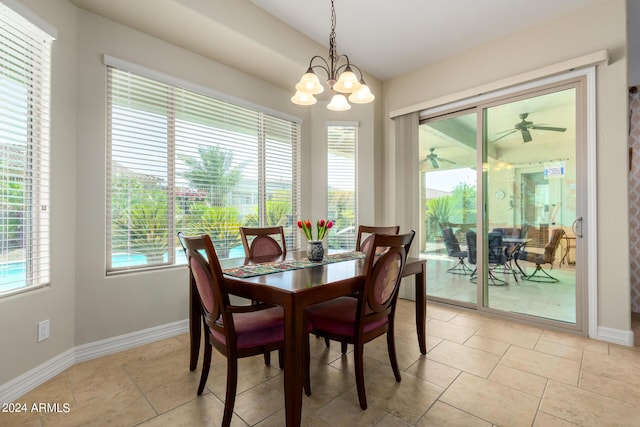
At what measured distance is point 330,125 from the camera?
404 cm

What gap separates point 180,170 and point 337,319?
82.9 inches

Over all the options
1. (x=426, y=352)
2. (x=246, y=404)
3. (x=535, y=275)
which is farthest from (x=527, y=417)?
(x=535, y=275)

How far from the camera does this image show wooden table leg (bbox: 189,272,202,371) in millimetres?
2004

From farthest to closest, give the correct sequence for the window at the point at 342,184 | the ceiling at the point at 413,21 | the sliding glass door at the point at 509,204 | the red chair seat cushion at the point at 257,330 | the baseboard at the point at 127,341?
the window at the point at 342,184 → the sliding glass door at the point at 509,204 → the ceiling at the point at 413,21 → the baseboard at the point at 127,341 → the red chair seat cushion at the point at 257,330

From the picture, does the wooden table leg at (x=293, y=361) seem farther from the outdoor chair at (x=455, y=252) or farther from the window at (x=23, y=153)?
the outdoor chair at (x=455, y=252)

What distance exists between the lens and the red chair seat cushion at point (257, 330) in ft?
5.18

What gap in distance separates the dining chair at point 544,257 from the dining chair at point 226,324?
8.84 ft

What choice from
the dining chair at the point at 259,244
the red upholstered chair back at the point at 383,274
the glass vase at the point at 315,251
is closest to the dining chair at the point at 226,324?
the red upholstered chair back at the point at 383,274

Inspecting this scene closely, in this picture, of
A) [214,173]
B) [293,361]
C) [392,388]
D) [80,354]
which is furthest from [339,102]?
[80,354]

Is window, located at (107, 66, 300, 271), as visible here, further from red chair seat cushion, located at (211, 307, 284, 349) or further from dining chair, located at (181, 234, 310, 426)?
red chair seat cushion, located at (211, 307, 284, 349)

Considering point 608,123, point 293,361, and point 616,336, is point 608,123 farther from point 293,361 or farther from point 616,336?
point 293,361

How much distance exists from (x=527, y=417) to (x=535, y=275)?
6.34 feet

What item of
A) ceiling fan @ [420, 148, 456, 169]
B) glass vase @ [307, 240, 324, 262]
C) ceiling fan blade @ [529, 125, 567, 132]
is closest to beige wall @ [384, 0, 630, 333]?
ceiling fan blade @ [529, 125, 567, 132]

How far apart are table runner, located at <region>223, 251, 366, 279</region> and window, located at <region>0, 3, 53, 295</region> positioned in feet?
4.33
